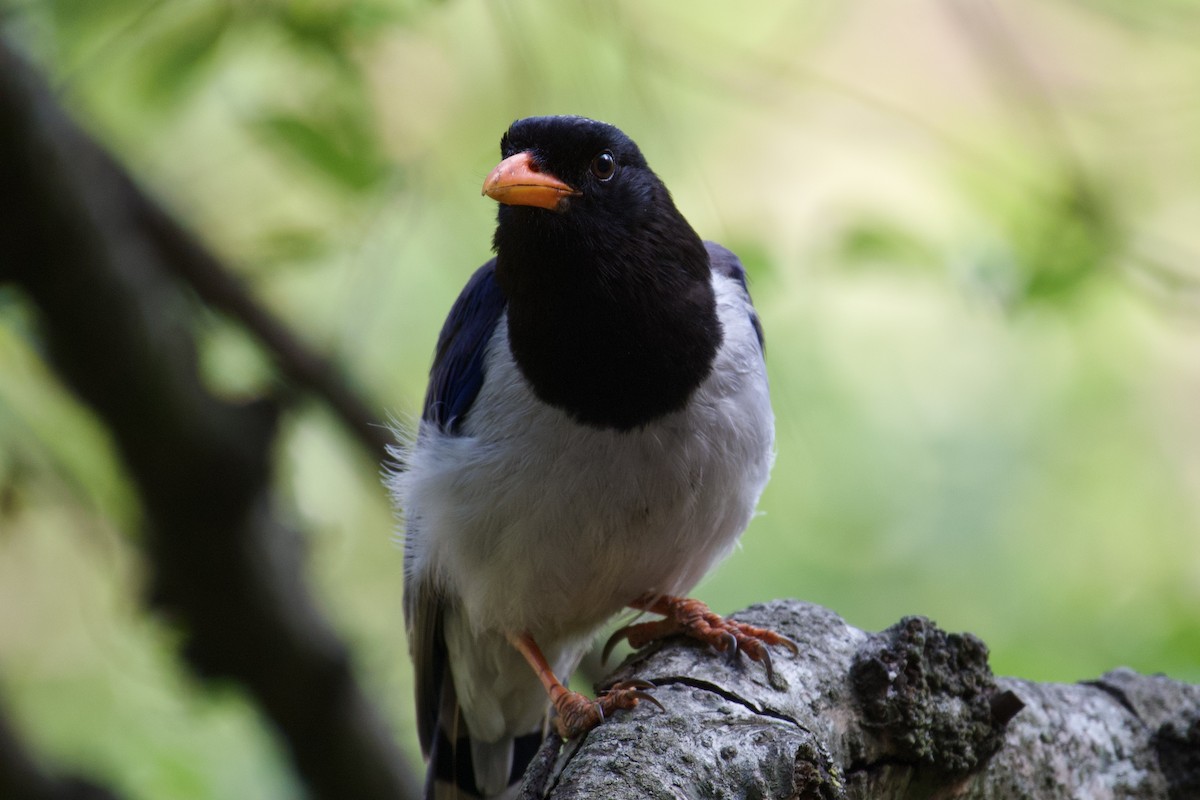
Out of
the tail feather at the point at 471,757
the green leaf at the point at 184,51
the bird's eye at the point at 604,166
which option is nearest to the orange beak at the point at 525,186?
the bird's eye at the point at 604,166

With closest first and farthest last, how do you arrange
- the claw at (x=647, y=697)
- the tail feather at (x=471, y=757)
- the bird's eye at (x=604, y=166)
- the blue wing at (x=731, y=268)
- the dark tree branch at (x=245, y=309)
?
the claw at (x=647, y=697) → the bird's eye at (x=604, y=166) → the blue wing at (x=731, y=268) → the tail feather at (x=471, y=757) → the dark tree branch at (x=245, y=309)

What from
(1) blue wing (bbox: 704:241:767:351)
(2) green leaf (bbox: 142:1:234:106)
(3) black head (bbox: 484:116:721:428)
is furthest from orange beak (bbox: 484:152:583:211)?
(2) green leaf (bbox: 142:1:234:106)

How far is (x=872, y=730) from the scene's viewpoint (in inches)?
118

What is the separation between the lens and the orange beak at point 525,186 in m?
3.73

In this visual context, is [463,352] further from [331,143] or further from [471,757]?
[471,757]

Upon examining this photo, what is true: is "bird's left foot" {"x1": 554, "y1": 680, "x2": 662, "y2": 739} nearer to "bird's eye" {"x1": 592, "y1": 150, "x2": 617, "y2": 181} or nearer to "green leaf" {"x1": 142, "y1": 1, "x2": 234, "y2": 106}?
"bird's eye" {"x1": 592, "y1": 150, "x2": 617, "y2": 181}

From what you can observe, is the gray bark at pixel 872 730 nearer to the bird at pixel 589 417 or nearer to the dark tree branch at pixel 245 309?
the bird at pixel 589 417

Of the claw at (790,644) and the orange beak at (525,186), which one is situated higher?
the orange beak at (525,186)

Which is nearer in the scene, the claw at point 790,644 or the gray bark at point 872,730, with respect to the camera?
the gray bark at point 872,730

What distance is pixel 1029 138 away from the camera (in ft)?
16.7

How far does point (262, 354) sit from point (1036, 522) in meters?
4.17

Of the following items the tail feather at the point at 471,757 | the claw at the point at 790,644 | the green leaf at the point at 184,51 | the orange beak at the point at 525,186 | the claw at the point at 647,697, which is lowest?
the claw at the point at 647,697

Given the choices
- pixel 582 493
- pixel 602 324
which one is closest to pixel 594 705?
pixel 582 493

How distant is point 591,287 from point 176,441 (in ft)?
5.60
